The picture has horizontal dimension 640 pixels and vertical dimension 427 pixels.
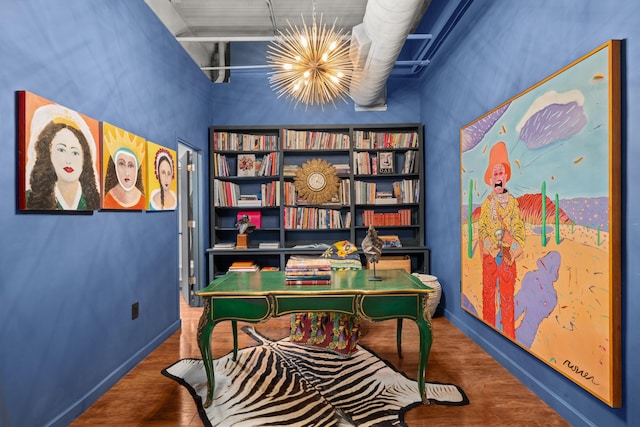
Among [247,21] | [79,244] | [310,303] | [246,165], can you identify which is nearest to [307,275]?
[310,303]

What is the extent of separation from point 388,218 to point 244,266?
1.94 meters

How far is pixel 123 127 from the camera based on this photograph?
2.67 meters

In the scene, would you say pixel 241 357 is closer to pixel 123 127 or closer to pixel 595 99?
pixel 123 127

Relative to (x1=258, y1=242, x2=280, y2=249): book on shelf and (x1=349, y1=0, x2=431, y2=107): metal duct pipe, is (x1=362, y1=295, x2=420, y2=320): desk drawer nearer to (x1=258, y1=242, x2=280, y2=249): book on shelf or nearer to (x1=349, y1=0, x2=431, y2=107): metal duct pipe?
(x1=349, y1=0, x2=431, y2=107): metal duct pipe

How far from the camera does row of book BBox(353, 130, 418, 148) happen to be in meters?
4.61

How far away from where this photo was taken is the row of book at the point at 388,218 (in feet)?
15.2

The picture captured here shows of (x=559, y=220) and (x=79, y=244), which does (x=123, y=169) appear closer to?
(x=79, y=244)

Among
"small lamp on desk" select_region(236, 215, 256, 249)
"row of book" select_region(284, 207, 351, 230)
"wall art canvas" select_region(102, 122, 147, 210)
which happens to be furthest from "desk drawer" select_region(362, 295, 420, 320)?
"small lamp on desk" select_region(236, 215, 256, 249)

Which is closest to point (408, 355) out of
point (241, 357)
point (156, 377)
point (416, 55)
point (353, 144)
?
point (241, 357)

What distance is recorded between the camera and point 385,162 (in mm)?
4633

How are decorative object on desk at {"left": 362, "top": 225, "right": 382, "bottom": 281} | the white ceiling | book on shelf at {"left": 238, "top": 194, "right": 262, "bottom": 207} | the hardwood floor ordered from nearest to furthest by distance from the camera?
the hardwood floor < decorative object on desk at {"left": 362, "top": 225, "right": 382, "bottom": 281} < the white ceiling < book on shelf at {"left": 238, "top": 194, "right": 262, "bottom": 207}

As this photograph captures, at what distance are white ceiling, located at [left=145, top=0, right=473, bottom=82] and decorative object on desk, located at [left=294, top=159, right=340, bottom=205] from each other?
1397 millimetres

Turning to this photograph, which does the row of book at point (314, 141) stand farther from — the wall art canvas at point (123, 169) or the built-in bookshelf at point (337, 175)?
the wall art canvas at point (123, 169)

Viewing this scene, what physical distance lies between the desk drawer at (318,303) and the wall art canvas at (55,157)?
1366mm
